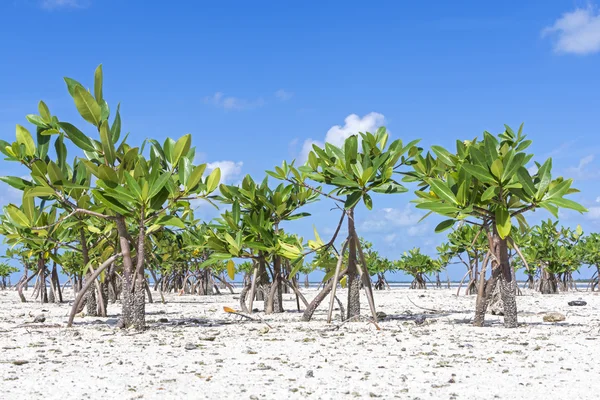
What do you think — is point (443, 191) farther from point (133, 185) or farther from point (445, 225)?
point (133, 185)

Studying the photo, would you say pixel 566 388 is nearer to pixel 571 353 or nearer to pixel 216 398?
pixel 571 353

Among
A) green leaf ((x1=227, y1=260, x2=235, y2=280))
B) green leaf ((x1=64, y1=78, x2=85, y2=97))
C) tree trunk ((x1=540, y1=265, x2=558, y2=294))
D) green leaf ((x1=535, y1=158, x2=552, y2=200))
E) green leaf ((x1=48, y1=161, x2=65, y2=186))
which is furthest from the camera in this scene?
tree trunk ((x1=540, y1=265, x2=558, y2=294))

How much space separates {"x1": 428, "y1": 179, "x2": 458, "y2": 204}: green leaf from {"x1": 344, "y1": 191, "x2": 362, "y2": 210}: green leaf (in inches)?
32.1

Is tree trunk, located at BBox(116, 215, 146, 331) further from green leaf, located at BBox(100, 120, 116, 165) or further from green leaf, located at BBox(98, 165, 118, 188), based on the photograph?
green leaf, located at BBox(100, 120, 116, 165)

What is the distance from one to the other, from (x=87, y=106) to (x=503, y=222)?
14.0 feet

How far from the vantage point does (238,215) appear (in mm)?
7516

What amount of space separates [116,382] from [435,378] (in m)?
2.07

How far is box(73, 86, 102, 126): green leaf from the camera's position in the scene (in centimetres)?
552

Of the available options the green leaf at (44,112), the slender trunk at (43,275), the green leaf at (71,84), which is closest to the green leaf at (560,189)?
the green leaf at (71,84)

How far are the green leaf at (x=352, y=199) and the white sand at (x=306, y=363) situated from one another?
1.30m

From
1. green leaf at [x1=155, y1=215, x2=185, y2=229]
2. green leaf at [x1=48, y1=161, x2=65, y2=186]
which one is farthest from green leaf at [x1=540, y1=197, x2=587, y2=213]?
green leaf at [x1=48, y1=161, x2=65, y2=186]

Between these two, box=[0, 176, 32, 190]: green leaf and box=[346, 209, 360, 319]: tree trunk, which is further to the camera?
box=[346, 209, 360, 319]: tree trunk

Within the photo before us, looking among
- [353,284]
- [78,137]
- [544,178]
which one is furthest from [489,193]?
[78,137]

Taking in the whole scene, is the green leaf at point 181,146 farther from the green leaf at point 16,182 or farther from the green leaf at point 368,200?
the green leaf at point 368,200
